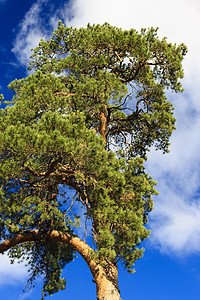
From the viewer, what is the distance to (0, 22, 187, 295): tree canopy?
830 centimetres

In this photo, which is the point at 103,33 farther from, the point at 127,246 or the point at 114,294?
the point at 114,294

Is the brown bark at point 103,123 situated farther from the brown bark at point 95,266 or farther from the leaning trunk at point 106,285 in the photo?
the leaning trunk at point 106,285

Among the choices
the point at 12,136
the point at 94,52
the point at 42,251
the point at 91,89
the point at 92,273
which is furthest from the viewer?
the point at 94,52

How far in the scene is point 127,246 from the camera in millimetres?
8742

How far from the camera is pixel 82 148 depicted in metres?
8.42

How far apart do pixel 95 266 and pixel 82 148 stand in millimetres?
3452

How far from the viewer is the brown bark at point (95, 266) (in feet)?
26.9

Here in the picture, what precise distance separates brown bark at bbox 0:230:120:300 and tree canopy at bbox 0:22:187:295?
139mm

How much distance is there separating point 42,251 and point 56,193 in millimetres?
3157

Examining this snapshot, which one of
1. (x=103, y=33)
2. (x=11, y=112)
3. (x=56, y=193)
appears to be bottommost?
(x=56, y=193)

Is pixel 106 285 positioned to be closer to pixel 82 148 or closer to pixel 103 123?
pixel 82 148

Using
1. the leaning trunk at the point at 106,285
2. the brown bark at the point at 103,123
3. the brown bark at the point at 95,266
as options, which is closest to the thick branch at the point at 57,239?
the brown bark at the point at 95,266

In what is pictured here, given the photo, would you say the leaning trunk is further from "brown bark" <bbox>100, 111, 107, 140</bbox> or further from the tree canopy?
"brown bark" <bbox>100, 111, 107, 140</bbox>

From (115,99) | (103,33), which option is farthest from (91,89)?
(103,33)
